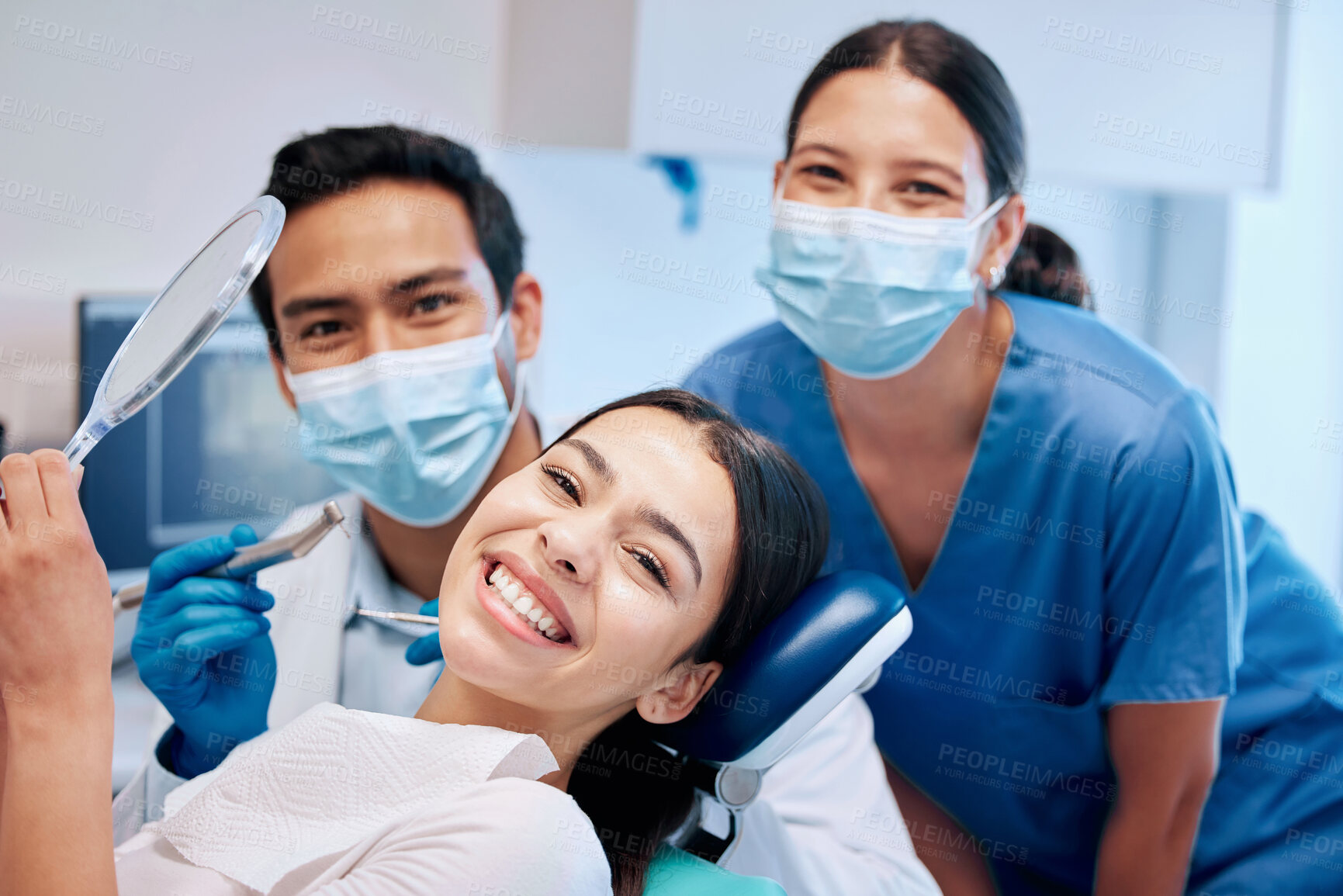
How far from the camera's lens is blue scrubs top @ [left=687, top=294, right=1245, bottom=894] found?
144 cm

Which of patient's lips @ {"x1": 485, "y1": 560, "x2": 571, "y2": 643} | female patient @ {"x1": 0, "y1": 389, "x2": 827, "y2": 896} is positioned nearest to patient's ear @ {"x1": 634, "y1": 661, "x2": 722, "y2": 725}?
female patient @ {"x1": 0, "y1": 389, "x2": 827, "y2": 896}

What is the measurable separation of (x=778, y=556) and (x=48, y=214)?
5.40 ft

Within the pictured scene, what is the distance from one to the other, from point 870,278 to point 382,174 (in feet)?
2.51

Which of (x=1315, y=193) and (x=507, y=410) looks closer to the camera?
(x=507, y=410)

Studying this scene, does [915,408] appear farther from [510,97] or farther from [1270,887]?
[510,97]

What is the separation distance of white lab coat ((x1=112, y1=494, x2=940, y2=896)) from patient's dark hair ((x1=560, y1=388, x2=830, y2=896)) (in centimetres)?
18

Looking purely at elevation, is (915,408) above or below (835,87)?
below

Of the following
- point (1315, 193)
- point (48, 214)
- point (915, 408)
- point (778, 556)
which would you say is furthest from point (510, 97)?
point (1315, 193)

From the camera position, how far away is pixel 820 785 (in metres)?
1.50

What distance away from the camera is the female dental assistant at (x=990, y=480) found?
1431 mm

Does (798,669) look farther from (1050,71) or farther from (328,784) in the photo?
(1050,71)

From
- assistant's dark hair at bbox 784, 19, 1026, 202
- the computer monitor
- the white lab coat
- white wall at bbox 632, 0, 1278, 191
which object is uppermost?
white wall at bbox 632, 0, 1278, 191

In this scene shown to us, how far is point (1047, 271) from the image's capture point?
70.8 inches

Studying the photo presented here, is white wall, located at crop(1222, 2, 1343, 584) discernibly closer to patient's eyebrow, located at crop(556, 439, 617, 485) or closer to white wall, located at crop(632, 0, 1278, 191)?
white wall, located at crop(632, 0, 1278, 191)
